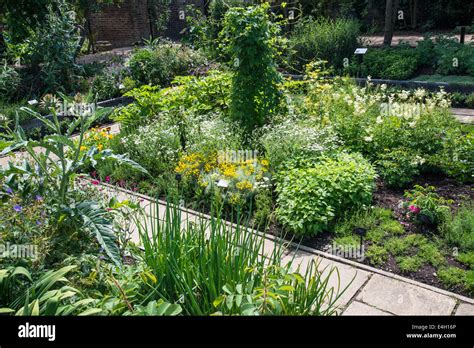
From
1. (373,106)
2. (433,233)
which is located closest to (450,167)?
(433,233)

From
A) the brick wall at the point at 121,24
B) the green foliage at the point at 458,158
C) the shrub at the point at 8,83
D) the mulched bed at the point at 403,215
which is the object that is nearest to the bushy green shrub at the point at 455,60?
the green foliage at the point at 458,158

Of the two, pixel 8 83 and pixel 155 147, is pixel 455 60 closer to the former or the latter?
pixel 155 147

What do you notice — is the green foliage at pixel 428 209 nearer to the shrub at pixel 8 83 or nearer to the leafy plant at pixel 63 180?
the leafy plant at pixel 63 180

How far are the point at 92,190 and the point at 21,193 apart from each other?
0.59m

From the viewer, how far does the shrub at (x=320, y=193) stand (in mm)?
4273

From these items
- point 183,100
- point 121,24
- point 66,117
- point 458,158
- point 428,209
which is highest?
point 121,24

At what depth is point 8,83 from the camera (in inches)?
373

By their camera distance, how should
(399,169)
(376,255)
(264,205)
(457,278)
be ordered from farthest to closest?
(399,169), (264,205), (376,255), (457,278)

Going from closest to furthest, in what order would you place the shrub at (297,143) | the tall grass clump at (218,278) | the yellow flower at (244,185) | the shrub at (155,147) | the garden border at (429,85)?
the tall grass clump at (218,278), the yellow flower at (244,185), the shrub at (297,143), the shrub at (155,147), the garden border at (429,85)

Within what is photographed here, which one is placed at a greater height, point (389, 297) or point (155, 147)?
point (155, 147)

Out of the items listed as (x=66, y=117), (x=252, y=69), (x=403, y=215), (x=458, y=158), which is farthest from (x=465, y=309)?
(x=66, y=117)

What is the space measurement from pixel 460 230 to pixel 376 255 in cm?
86

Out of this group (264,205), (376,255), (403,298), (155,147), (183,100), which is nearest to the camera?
(403,298)

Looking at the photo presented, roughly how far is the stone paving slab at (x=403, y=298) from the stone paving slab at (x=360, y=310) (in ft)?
0.18
